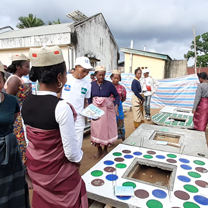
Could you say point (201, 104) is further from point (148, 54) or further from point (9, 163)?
point (148, 54)

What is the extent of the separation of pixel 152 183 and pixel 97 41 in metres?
12.3

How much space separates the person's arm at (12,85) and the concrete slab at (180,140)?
185 cm

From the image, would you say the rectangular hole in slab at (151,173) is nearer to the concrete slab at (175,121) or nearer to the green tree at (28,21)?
the concrete slab at (175,121)

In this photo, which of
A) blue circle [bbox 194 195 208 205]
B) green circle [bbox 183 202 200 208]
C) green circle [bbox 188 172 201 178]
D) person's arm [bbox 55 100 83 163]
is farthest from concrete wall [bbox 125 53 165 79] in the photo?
person's arm [bbox 55 100 83 163]

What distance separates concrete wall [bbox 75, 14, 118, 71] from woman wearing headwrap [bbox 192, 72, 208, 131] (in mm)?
7490

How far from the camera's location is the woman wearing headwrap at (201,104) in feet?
12.8

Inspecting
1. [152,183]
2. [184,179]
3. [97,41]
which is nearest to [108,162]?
[152,183]

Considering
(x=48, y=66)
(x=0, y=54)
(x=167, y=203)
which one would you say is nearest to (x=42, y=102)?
(x=48, y=66)

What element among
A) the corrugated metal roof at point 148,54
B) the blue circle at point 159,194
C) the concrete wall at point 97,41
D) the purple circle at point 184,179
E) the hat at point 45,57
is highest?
the concrete wall at point 97,41

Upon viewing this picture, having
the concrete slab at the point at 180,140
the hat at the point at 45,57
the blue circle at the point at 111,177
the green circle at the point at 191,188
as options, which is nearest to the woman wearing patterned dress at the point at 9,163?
the hat at the point at 45,57

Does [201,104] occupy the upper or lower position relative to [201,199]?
upper

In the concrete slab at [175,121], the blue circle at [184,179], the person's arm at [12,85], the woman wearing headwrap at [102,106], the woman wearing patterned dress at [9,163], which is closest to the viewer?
the woman wearing patterned dress at [9,163]

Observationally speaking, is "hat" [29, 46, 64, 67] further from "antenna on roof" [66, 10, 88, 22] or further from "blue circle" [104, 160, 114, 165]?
"antenna on roof" [66, 10, 88, 22]

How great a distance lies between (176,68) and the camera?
35.7ft
